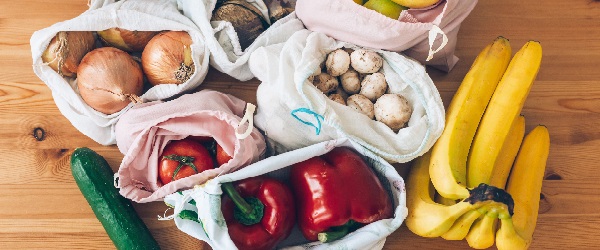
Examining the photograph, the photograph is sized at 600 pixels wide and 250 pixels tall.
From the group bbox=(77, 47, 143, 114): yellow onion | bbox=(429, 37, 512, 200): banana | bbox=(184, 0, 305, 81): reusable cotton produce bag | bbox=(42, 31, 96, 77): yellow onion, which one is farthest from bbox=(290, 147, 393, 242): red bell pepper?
bbox=(42, 31, 96, 77): yellow onion

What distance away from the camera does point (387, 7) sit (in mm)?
889

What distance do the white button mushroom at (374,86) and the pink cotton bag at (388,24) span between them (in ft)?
0.17

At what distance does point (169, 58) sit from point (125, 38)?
10cm

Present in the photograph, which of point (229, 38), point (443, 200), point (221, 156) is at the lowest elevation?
point (443, 200)

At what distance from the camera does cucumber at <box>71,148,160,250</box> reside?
0.87 meters

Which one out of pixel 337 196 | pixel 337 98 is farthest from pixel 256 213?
pixel 337 98

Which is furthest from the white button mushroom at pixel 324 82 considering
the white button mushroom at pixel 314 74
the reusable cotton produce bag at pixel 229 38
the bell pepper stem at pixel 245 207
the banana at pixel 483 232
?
the banana at pixel 483 232

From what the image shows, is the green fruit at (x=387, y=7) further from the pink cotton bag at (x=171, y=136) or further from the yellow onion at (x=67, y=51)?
the yellow onion at (x=67, y=51)

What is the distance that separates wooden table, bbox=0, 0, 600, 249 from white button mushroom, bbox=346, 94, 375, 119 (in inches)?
5.5

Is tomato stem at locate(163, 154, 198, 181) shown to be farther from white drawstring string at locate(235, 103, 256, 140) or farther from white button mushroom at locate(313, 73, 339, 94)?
white button mushroom at locate(313, 73, 339, 94)

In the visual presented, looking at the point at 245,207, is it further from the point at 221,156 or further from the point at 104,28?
the point at 104,28

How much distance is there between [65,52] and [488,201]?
0.72 metres

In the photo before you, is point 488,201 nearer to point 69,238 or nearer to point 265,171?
point 265,171

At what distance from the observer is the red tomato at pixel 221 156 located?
0.89 metres
